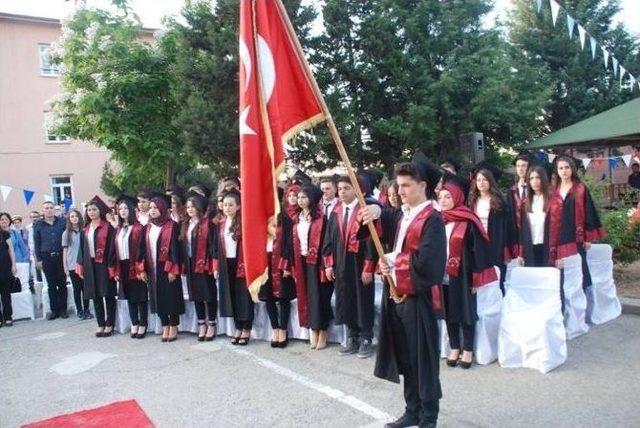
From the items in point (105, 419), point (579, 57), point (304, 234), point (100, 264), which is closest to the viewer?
point (105, 419)

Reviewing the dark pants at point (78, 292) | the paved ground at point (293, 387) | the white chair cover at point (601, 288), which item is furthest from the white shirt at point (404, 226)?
the dark pants at point (78, 292)

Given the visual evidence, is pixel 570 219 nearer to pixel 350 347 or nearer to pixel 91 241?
pixel 350 347

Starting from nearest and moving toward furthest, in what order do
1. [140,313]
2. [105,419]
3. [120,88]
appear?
[105,419] < [140,313] < [120,88]

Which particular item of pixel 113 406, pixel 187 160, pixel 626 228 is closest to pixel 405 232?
pixel 113 406

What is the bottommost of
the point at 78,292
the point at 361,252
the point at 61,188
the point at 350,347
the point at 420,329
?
→ the point at 350,347

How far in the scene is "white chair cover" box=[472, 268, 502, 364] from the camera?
17.8ft

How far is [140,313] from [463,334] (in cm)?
441

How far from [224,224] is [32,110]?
75.2ft

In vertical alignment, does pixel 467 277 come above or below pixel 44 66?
below

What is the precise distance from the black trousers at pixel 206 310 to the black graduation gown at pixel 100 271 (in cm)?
142

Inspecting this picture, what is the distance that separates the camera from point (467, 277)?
5.29 m

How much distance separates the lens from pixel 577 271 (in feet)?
20.3

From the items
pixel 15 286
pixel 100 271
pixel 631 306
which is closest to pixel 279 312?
pixel 100 271

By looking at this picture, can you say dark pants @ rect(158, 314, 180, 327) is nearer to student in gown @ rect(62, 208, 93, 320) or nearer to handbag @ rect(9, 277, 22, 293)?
student in gown @ rect(62, 208, 93, 320)
